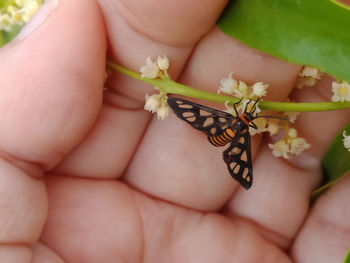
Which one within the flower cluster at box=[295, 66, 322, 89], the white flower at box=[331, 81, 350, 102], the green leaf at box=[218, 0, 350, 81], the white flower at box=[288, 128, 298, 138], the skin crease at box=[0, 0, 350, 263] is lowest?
the skin crease at box=[0, 0, 350, 263]

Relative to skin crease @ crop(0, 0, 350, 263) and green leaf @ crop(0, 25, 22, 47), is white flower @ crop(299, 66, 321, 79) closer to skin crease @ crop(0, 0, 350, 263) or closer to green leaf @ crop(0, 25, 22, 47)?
skin crease @ crop(0, 0, 350, 263)

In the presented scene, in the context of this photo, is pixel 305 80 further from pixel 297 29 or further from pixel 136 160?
pixel 136 160

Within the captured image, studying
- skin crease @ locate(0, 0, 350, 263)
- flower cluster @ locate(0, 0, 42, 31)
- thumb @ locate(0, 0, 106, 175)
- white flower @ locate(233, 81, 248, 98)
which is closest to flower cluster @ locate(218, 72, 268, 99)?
white flower @ locate(233, 81, 248, 98)

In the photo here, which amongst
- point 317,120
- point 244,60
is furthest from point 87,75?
point 317,120

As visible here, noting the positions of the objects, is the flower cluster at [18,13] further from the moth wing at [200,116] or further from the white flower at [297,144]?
the white flower at [297,144]

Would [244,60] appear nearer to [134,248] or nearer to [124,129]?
[124,129]

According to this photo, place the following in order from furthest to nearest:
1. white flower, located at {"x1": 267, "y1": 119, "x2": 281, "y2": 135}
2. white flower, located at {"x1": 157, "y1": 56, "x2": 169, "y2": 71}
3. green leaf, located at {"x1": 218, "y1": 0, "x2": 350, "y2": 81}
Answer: white flower, located at {"x1": 267, "y1": 119, "x2": 281, "y2": 135} → white flower, located at {"x1": 157, "y1": 56, "x2": 169, "y2": 71} → green leaf, located at {"x1": 218, "y1": 0, "x2": 350, "y2": 81}
